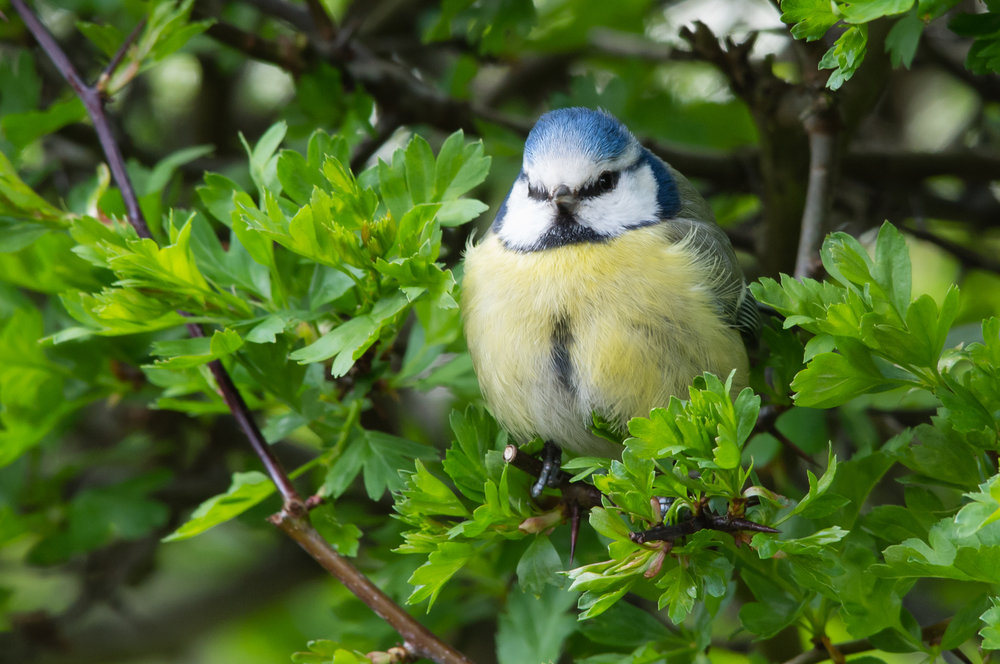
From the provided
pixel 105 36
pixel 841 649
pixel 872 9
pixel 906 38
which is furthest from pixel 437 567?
pixel 105 36

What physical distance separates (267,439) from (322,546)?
0.26 meters

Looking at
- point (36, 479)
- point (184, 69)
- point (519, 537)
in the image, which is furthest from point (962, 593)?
point (184, 69)

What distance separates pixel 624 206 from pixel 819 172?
0.32 m

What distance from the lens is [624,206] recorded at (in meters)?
1.64

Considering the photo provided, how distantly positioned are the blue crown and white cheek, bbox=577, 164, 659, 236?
6cm

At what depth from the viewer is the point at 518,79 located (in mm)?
2652

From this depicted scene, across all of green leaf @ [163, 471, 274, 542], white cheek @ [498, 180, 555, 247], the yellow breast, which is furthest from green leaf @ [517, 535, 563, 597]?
white cheek @ [498, 180, 555, 247]

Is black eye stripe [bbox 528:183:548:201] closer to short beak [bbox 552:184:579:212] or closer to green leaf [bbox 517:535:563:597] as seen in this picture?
short beak [bbox 552:184:579:212]

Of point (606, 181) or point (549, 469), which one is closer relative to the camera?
point (549, 469)

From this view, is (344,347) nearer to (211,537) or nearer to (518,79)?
(518,79)

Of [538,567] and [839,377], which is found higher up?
[839,377]

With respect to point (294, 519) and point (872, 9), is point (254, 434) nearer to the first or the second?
point (294, 519)

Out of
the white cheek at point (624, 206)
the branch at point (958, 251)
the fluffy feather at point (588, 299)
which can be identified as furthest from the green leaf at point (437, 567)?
the branch at point (958, 251)

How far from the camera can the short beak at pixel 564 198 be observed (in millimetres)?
1575
